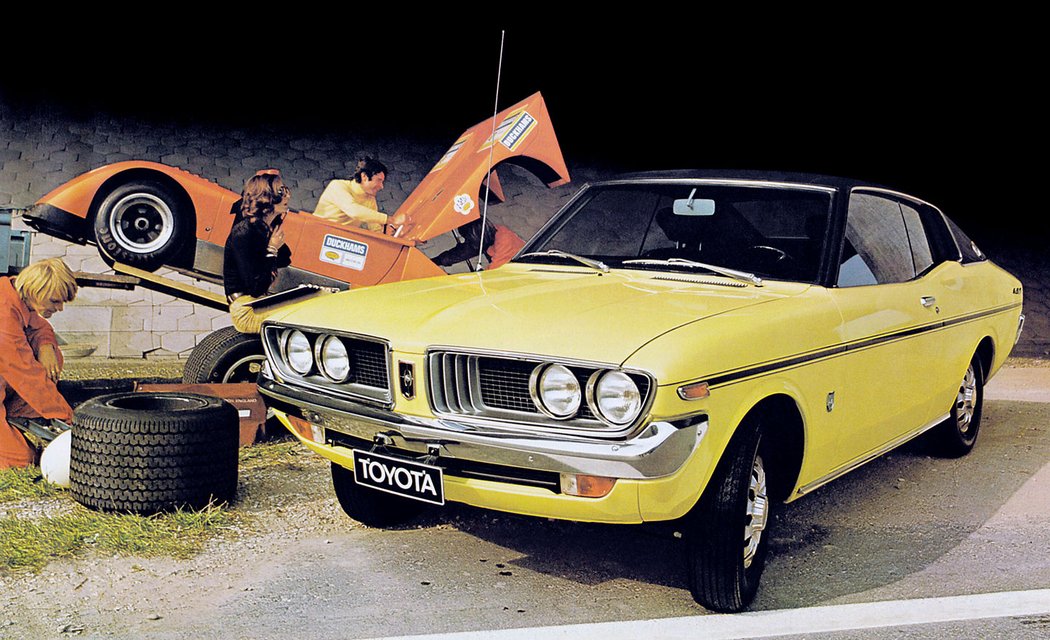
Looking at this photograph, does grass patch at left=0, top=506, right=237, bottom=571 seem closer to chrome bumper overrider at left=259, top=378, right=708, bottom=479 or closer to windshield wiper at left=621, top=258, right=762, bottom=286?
chrome bumper overrider at left=259, top=378, right=708, bottom=479

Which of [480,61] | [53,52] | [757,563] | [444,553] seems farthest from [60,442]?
[480,61]

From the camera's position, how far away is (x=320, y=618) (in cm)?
A: 349

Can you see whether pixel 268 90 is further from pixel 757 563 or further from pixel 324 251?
pixel 757 563

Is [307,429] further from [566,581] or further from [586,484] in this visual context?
[586,484]

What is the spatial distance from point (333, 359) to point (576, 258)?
1.28 meters

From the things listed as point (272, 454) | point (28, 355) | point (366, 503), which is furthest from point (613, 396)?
point (28, 355)

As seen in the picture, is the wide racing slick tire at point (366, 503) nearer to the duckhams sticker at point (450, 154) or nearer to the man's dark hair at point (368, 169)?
the duckhams sticker at point (450, 154)

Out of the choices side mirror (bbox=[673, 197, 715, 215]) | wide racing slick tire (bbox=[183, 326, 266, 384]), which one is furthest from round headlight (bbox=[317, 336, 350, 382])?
wide racing slick tire (bbox=[183, 326, 266, 384])

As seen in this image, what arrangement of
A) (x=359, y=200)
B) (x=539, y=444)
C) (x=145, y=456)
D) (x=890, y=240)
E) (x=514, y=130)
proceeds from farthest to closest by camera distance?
(x=359, y=200) → (x=514, y=130) → (x=890, y=240) → (x=145, y=456) → (x=539, y=444)

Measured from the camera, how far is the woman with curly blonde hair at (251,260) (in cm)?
657

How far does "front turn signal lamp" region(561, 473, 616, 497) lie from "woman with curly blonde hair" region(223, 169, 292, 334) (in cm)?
369

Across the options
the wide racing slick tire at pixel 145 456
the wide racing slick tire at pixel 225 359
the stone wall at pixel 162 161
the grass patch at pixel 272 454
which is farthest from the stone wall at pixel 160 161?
the wide racing slick tire at pixel 145 456

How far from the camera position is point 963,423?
19.0 ft

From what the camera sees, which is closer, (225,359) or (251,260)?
(225,359)
